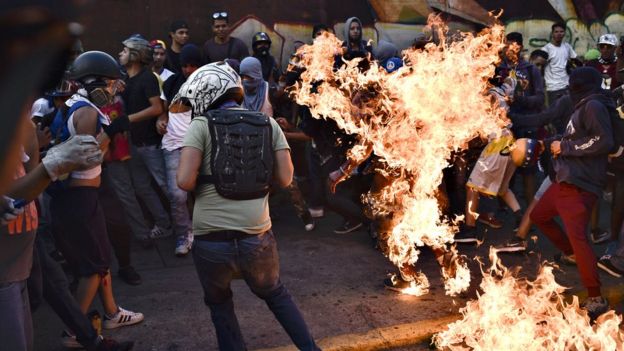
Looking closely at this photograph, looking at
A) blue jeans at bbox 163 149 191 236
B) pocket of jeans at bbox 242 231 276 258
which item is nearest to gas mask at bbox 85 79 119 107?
pocket of jeans at bbox 242 231 276 258

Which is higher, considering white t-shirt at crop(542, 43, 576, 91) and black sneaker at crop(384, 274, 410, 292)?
white t-shirt at crop(542, 43, 576, 91)

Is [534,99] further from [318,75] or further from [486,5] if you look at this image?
[486,5]

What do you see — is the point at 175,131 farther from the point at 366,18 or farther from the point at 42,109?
the point at 366,18

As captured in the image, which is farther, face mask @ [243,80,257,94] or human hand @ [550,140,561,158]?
face mask @ [243,80,257,94]

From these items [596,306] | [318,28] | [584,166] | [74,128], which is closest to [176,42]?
[318,28]

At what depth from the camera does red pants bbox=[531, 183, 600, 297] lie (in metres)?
5.19

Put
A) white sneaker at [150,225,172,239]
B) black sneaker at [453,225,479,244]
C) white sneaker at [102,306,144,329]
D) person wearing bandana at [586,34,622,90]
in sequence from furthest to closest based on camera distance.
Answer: person wearing bandana at [586,34,622,90]
white sneaker at [150,225,172,239]
black sneaker at [453,225,479,244]
white sneaker at [102,306,144,329]

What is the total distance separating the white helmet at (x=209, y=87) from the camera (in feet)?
12.5

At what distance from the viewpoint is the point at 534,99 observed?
7602 mm

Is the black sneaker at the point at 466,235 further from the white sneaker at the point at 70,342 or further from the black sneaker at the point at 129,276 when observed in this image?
the white sneaker at the point at 70,342

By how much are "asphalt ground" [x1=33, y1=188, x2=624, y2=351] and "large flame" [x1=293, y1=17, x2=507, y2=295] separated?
43cm

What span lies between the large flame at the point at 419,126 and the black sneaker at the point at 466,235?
119 centimetres

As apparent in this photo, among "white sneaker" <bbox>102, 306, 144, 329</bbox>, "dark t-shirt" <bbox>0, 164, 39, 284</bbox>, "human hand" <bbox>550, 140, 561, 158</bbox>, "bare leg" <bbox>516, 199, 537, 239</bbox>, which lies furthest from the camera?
"bare leg" <bbox>516, 199, 537, 239</bbox>

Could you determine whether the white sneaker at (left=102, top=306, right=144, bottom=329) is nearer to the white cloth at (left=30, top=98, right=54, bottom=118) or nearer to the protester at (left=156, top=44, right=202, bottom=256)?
the protester at (left=156, top=44, right=202, bottom=256)
